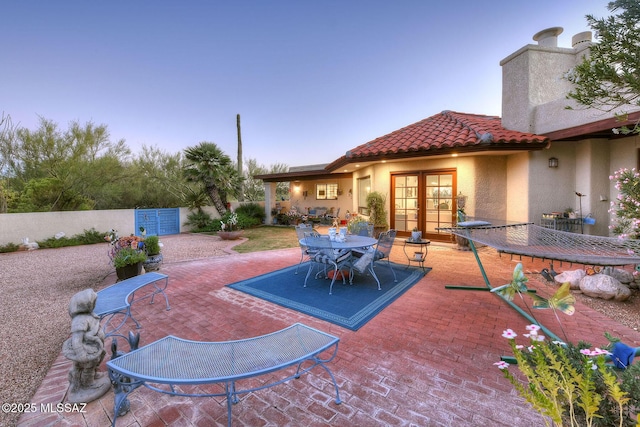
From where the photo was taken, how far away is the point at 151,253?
568 cm

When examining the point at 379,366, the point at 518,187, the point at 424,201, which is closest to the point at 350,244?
the point at 379,366

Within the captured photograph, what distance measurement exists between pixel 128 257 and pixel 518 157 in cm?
969

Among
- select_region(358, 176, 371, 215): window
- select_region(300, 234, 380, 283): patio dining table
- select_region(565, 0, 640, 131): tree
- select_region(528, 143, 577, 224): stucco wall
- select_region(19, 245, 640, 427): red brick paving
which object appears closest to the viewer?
select_region(19, 245, 640, 427): red brick paving

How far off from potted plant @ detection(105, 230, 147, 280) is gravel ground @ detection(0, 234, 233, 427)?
55cm

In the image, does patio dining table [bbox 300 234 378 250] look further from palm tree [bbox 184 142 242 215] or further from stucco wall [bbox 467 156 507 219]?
palm tree [bbox 184 142 242 215]

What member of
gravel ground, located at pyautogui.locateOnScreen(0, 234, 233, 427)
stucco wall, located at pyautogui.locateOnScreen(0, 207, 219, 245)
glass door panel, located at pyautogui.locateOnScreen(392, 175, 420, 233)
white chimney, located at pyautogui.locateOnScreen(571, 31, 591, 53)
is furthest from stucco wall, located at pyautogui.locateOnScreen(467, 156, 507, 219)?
stucco wall, located at pyautogui.locateOnScreen(0, 207, 219, 245)

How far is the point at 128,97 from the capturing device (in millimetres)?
11703

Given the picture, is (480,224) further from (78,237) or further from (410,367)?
(78,237)

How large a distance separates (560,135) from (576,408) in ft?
25.0

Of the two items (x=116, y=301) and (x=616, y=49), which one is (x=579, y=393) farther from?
(x=116, y=301)

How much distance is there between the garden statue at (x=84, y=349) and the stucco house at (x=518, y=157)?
741 cm

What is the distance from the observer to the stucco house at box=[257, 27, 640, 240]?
6723mm

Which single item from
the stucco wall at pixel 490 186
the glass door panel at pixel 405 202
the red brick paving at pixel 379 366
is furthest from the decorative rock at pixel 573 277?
the glass door panel at pixel 405 202

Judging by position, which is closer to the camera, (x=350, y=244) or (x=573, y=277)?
(x=573, y=277)
